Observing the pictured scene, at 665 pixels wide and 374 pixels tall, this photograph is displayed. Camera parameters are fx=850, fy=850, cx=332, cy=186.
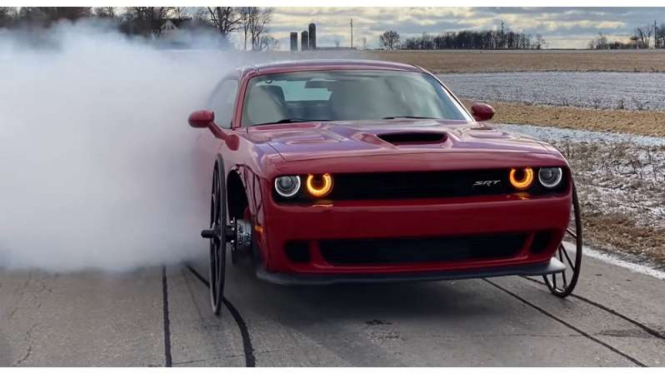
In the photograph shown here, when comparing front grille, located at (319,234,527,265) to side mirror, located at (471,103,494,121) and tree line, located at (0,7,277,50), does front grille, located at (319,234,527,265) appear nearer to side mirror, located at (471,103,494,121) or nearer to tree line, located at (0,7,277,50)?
side mirror, located at (471,103,494,121)

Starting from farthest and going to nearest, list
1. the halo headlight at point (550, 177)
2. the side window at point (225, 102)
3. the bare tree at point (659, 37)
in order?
the bare tree at point (659, 37) < the side window at point (225, 102) < the halo headlight at point (550, 177)

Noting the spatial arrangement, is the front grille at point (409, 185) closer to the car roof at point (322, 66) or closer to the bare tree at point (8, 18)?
the car roof at point (322, 66)

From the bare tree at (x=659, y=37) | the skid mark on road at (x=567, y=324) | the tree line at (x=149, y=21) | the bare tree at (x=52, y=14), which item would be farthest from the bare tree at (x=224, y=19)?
the bare tree at (x=659, y=37)

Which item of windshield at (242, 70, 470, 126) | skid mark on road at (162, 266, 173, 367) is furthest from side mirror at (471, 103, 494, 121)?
skid mark on road at (162, 266, 173, 367)

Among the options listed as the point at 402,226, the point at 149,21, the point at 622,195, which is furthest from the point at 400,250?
the point at 149,21

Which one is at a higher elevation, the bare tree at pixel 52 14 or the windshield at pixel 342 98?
the bare tree at pixel 52 14

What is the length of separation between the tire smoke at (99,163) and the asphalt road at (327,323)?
31.6 inches

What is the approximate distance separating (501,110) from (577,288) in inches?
723

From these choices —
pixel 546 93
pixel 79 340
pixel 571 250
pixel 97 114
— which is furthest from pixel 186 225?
pixel 546 93

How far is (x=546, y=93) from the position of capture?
31.8 m

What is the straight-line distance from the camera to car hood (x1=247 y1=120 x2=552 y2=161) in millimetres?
4562

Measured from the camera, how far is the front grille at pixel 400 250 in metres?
4.46

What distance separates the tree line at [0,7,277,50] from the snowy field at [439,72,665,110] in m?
13.5

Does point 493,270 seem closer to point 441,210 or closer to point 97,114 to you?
point 441,210
